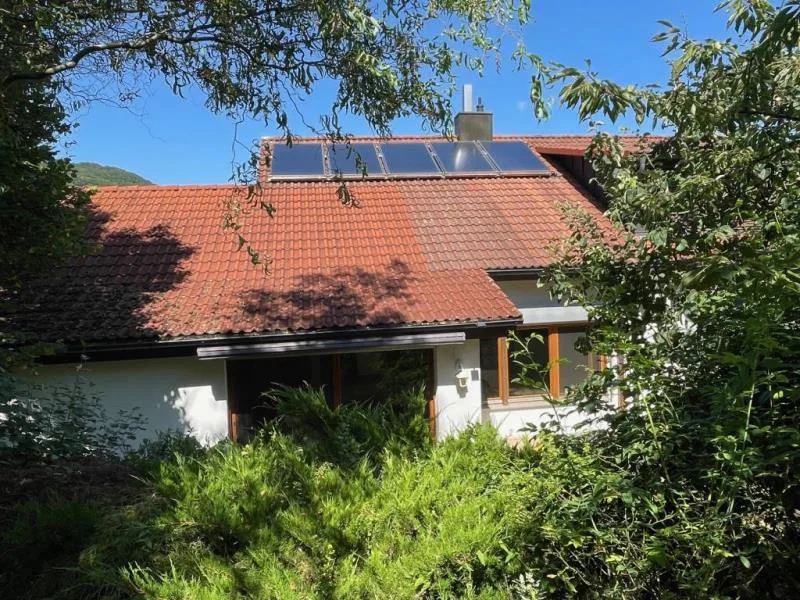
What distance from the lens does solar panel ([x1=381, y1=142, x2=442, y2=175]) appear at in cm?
1240

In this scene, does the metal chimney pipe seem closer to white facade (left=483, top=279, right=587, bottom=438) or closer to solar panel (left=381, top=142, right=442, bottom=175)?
solar panel (left=381, top=142, right=442, bottom=175)

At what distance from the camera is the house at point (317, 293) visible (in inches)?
292

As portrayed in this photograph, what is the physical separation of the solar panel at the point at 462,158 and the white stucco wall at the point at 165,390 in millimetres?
7460

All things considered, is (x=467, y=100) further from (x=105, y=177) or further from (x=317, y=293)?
(x=105, y=177)

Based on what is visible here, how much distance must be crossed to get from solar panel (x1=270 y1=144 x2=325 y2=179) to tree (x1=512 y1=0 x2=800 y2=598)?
9.11 m

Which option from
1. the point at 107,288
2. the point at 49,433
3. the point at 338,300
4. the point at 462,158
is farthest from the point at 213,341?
the point at 462,158

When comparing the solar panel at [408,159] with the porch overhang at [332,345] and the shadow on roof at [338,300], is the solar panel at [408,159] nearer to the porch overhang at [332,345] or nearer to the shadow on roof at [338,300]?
the shadow on roof at [338,300]

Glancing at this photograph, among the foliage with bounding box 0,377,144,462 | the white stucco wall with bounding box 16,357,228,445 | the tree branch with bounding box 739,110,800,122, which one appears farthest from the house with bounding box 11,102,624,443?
the tree branch with bounding box 739,110,800,122

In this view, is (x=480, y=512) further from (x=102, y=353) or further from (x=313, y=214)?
(x=313, y=214)

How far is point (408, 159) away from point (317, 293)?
19.2 feet

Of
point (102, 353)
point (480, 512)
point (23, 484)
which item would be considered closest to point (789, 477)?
point (480, 512)

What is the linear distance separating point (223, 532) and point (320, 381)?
5.46 metres

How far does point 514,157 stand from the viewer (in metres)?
13.2

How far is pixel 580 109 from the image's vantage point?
3277mm
